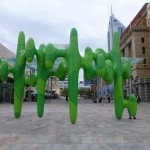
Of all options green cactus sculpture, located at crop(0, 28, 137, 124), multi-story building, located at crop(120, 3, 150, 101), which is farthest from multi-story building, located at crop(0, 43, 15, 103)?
green cactus sculpture, located at crop(0, 28, 137, 124)

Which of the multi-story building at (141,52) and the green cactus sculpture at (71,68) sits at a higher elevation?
the multi-story building at (141,52)

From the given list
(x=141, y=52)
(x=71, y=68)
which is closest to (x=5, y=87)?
(x=141, y=52)

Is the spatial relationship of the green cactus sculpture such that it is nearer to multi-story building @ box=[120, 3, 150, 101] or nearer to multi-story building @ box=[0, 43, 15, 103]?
multi-story building @ box=[0, 43, 15, 103]

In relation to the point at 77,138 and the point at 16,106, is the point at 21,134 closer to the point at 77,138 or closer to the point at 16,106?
the point at 77,138

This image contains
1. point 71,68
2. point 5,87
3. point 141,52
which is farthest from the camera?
point 141,52

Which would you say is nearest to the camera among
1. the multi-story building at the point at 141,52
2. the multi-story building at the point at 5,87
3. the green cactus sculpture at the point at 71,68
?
the green cactus sculpture at the point at 71,68

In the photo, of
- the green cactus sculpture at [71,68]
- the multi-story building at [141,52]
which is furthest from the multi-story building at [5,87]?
the green cactus sculpture at [71,68]

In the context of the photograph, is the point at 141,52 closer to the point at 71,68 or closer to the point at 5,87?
the point at 5,87

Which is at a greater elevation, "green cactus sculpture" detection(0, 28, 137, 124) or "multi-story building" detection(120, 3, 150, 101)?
"multi-story building" detection(120, 3, 150, 101)

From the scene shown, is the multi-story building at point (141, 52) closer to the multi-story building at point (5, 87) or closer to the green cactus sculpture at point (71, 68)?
the multi-story building at point (5, 87)

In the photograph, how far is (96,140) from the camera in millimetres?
8234

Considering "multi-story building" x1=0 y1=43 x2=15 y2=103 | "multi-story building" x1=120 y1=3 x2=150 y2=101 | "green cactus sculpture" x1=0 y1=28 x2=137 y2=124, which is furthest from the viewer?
"multi-story building" x1=120 y1=3 x2=150 y2=101

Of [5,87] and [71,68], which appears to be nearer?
[71,68]

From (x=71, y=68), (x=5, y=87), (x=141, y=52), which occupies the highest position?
(x=141, y=52)
